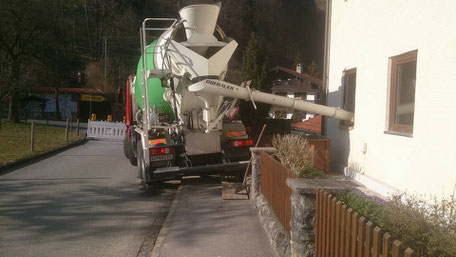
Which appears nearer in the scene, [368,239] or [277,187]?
[368,239]

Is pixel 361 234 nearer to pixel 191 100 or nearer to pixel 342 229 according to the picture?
pixel 342 229

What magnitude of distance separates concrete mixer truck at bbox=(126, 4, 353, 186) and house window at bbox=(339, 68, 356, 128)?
0.67m

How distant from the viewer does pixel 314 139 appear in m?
9.99

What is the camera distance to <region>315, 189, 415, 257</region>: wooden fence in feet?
7.78

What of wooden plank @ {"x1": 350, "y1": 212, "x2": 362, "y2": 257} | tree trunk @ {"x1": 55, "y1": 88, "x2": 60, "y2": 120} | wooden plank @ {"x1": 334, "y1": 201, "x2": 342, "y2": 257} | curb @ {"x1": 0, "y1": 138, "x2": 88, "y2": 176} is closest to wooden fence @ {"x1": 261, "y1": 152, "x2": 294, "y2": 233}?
wooden plank @ {"x1": 334, "y1": 201, "x2": 342, "y2": 257}

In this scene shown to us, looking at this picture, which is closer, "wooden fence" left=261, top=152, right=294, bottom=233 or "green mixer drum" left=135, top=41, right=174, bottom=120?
"wooden fence" left=261, top=152, right=294, bottom=233

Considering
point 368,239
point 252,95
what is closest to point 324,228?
point 368,239

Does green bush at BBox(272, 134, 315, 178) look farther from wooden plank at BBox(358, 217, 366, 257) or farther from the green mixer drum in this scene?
the green mixer drum

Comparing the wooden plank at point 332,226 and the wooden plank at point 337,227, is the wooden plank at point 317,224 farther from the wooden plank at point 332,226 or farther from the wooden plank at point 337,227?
the wooden plank at point 337,227

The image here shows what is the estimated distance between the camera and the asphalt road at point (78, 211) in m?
5.56

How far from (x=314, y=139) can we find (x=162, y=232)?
16.9 ft

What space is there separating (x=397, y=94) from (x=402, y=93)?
0.14m

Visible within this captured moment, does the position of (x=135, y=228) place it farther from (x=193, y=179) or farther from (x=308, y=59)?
(x=308, y=59)

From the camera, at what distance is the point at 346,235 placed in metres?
3.00
